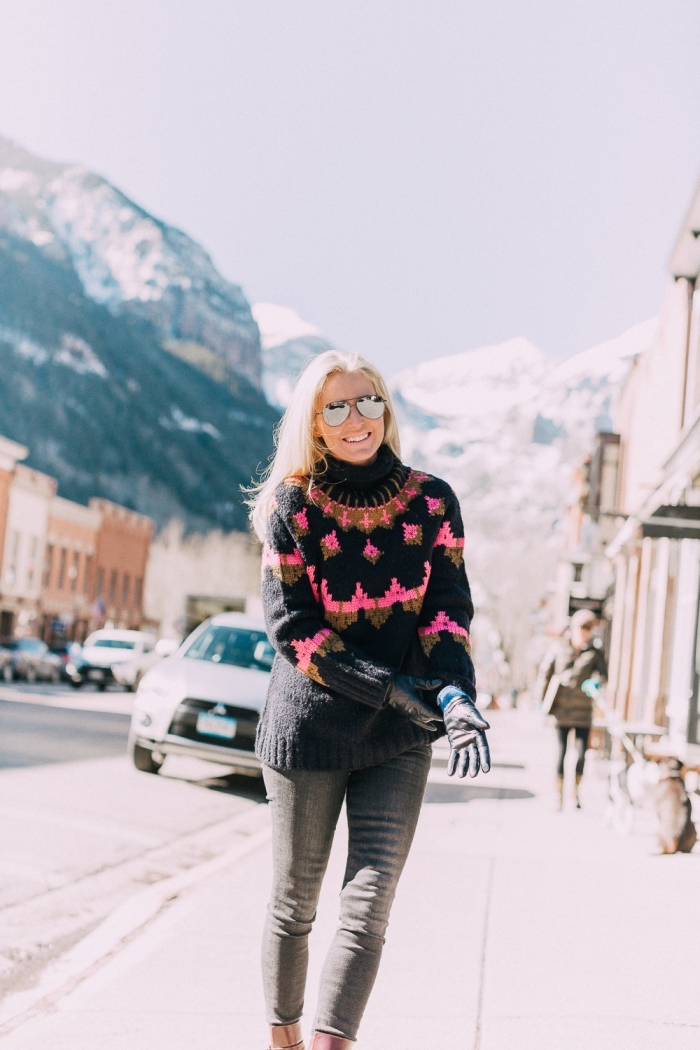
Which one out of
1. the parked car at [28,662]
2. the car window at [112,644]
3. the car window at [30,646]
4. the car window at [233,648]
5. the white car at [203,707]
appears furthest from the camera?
the car window at [30,646]

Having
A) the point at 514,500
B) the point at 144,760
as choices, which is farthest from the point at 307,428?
the point at 514,500

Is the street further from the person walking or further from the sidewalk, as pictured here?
the person walking

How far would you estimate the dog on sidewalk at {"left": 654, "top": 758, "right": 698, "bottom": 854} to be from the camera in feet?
25.9

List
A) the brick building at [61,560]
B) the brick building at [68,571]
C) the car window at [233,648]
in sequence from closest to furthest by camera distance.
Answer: the car window at [233,648] < the brick building at [61,560] < the brick building at [68,571]

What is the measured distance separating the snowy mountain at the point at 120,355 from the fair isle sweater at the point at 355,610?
113m

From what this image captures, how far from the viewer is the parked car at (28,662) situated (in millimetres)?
33969

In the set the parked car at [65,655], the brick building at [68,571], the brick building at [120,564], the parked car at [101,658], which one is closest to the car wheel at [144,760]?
the parked car at [101,658]

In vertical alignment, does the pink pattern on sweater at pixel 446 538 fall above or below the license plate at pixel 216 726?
above

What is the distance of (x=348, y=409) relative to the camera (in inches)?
121

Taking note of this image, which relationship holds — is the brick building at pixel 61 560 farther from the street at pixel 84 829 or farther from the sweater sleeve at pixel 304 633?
the sweater sleeve at pixel 304 633

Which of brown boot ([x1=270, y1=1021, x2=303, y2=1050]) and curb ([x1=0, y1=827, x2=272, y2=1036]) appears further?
curb ([x1=0, y1=827, x2=272, y2=1036])

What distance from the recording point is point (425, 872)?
6832 millimetres

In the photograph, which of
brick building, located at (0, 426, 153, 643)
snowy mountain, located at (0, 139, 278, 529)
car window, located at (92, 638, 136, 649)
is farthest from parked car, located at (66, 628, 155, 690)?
snowy mountain, located at (0, 139, 278, 529)

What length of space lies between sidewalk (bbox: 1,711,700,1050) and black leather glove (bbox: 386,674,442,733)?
1349 millimetres
